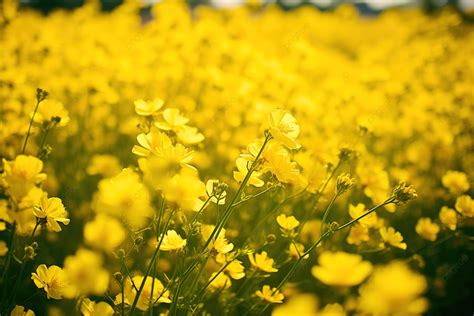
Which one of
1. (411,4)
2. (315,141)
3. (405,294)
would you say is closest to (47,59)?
(315,141)

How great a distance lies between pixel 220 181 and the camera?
6.12 ft

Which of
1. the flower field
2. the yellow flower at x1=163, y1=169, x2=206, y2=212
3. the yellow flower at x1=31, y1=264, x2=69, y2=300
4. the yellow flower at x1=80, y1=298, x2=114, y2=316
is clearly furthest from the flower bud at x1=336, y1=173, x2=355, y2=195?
the yellow flower at x1=31, y1=264, x2=69, y2=300

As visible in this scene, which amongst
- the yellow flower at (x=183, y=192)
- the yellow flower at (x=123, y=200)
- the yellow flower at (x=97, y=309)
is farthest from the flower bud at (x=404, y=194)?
the yellow flower at (x=97, y=309)

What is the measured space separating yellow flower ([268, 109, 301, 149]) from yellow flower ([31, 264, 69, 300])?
0.68 meters

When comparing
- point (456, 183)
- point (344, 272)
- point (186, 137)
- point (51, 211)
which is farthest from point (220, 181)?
point (344, 272)

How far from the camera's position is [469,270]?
2.16 metres

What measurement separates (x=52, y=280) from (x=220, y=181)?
944mm

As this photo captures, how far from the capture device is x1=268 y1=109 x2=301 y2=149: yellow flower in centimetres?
98

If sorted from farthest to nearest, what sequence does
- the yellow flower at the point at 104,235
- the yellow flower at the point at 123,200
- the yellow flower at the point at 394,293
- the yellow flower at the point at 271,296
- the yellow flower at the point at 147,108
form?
the yellow flower at the point at 147,108, the yellow flower at the point at 271,296, the yellow flower at the point at 123,200, the yellow flower at the point at 104,235, the yellow flower at the point at 394,293

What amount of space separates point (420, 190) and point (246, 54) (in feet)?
5.37

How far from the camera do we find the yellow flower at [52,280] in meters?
1.03

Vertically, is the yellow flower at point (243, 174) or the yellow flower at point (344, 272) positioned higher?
the yellow flower at point (344, 272)

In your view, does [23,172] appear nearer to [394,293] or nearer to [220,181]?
[394,293]

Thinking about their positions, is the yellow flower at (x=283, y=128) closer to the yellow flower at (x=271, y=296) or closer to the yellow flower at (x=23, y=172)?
the yellow flower at (x=271, y=296)
